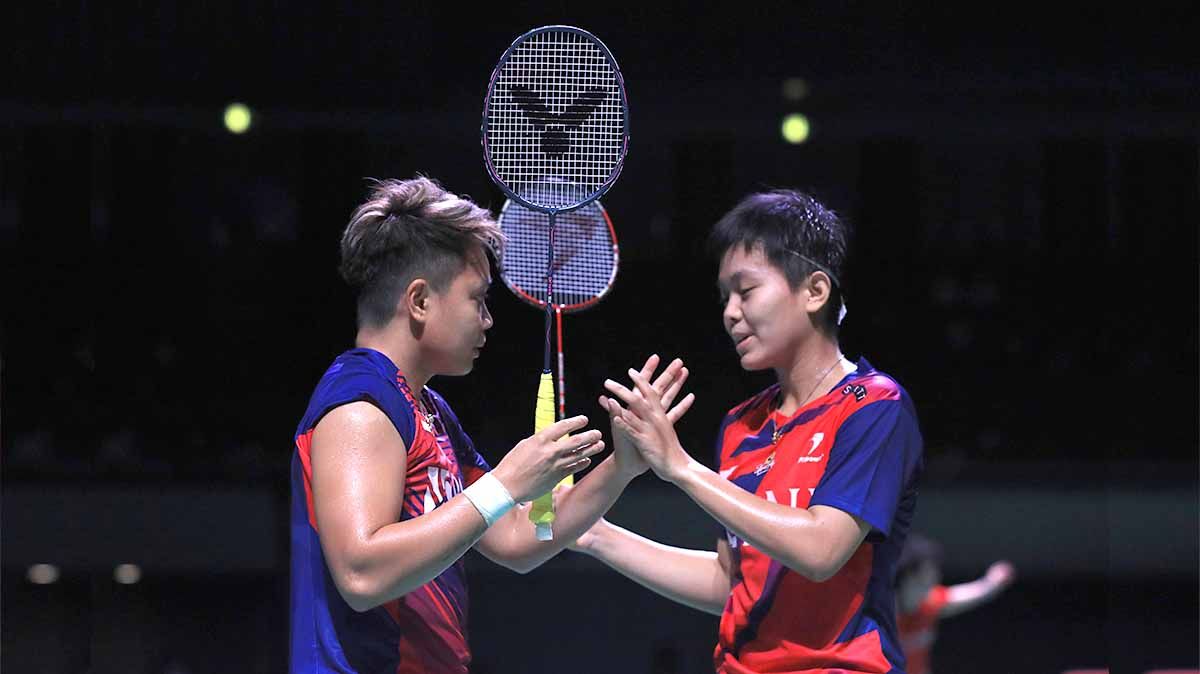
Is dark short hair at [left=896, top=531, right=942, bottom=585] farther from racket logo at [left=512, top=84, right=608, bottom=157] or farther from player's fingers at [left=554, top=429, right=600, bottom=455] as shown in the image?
player's fingers at [left=554, top=429, right=600, bottom=455]

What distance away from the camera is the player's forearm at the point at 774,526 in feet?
7.29

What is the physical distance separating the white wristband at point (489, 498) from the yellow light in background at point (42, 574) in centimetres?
353

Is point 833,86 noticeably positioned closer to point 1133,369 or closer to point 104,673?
point 1133,369

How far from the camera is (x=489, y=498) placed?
82.2 inches

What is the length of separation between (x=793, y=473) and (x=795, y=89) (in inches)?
103

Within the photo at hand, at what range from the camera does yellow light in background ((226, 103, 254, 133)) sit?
15.1ft

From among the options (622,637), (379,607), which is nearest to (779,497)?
(379,607)

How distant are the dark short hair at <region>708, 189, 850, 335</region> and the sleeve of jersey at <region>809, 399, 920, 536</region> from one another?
23 cm

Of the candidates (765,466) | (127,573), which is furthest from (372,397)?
(127,573)

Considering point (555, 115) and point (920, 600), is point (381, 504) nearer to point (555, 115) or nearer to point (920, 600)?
point (555, 115)

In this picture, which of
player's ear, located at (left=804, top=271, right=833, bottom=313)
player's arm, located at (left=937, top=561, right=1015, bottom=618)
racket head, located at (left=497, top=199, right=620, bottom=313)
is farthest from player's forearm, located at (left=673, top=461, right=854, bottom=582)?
player's arm, located at (left=937, top=561, right=1015, bottom=618)

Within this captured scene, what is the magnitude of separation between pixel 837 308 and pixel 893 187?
298 cm

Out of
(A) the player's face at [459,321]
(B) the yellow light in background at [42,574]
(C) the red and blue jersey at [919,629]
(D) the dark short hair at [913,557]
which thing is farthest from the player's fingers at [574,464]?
(B) the yellow light in background at [42,574]

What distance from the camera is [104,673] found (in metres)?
4.64
